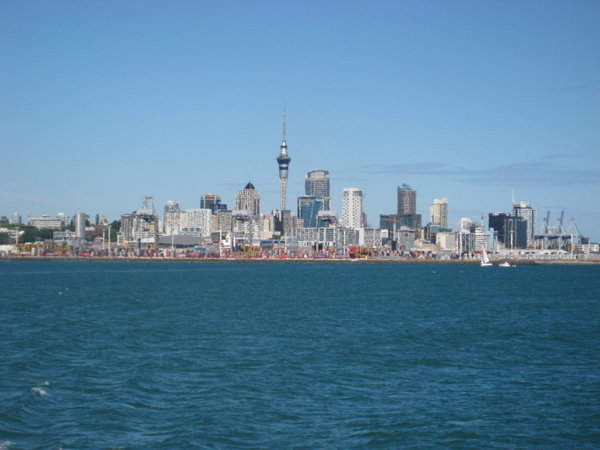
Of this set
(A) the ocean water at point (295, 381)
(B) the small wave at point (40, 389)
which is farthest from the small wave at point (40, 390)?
(A) the ocean water at point (295, 381)

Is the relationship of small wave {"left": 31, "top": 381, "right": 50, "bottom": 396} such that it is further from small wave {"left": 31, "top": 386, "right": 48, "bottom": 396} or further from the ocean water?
the ocean water

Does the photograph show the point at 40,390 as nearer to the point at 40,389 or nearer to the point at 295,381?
the point at 40,389

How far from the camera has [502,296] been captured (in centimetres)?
7081

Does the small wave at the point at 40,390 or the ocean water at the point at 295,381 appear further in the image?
the small wave at the point at 40,390

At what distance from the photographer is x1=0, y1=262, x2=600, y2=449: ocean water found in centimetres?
1831

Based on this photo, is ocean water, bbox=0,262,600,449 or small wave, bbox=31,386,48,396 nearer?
ocean water, bbox=0,262,600,449

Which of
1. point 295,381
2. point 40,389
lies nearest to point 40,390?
point 40,389

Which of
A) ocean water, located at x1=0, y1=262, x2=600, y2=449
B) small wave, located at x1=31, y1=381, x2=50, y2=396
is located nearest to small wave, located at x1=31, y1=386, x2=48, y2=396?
small wave, located at x1=31, y1=381, x2=50, y2=396

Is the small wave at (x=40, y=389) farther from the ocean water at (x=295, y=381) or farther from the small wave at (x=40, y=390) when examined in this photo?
the ocean water at (x=295, y=381)

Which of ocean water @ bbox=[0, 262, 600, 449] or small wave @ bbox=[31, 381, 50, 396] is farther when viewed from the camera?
small wave @ bbox=[31, 381, 50, 396]

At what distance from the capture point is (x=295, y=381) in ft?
79.5

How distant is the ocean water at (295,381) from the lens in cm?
1831

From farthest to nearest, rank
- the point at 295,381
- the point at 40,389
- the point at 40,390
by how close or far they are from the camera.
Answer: the point at 295,381
the point at 40,389
the point at 40,390

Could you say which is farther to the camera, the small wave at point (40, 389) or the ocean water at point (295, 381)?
the small wave at point (40, 389)
